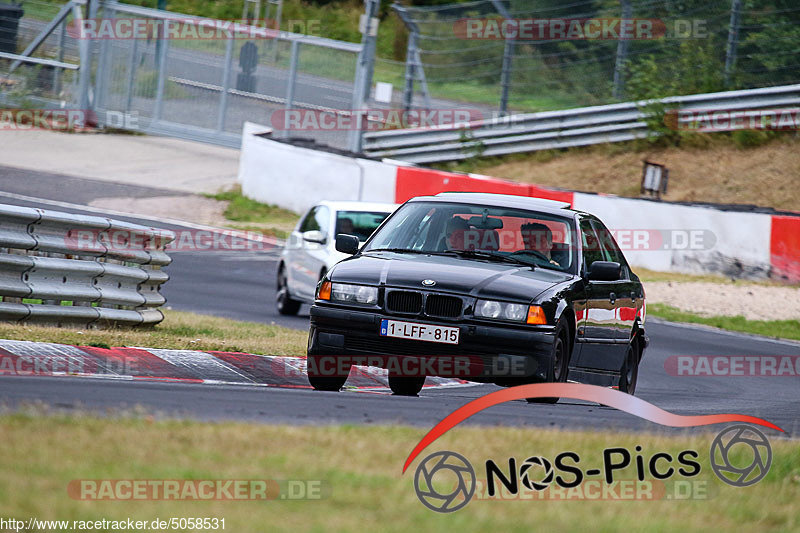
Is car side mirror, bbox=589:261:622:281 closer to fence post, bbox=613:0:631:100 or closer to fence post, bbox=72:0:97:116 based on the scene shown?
fence post, bbox=613:0:631:100

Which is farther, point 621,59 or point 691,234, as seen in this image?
point 621,59

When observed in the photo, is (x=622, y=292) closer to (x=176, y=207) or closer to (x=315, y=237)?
(x=315, y=237)

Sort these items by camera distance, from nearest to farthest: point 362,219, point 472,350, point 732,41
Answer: point 472,350 → point 362,219 → point 732,41

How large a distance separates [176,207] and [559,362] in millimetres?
17915

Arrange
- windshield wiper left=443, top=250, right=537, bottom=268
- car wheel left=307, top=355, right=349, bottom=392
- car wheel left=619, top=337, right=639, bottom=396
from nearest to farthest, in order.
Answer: car wheel left=307, top=355, right=349, bottom=392 < windshield wiper left=443, top=250, right=537, bottom=268 < car wheel left=619, top=337, right=639, bottom=396

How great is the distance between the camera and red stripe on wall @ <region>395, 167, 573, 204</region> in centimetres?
2105

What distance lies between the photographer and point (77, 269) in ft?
34.5

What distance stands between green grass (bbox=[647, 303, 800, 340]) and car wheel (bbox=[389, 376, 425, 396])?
886 centimetres

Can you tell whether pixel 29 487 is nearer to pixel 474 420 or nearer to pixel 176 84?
pixel 474 420

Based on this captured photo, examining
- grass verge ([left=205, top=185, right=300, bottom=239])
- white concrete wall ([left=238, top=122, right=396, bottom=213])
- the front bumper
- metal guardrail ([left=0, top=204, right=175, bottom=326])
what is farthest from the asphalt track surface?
white concrete wall ([left=238, top=122, right=396, bottom=213])

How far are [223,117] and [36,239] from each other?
21.5 meters

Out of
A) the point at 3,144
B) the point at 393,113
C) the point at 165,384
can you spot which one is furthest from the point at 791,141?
the point at 165,384

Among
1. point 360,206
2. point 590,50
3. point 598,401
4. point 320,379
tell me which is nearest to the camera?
point 320,379

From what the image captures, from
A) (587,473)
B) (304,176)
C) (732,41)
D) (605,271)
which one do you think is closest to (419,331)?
(605,271)
